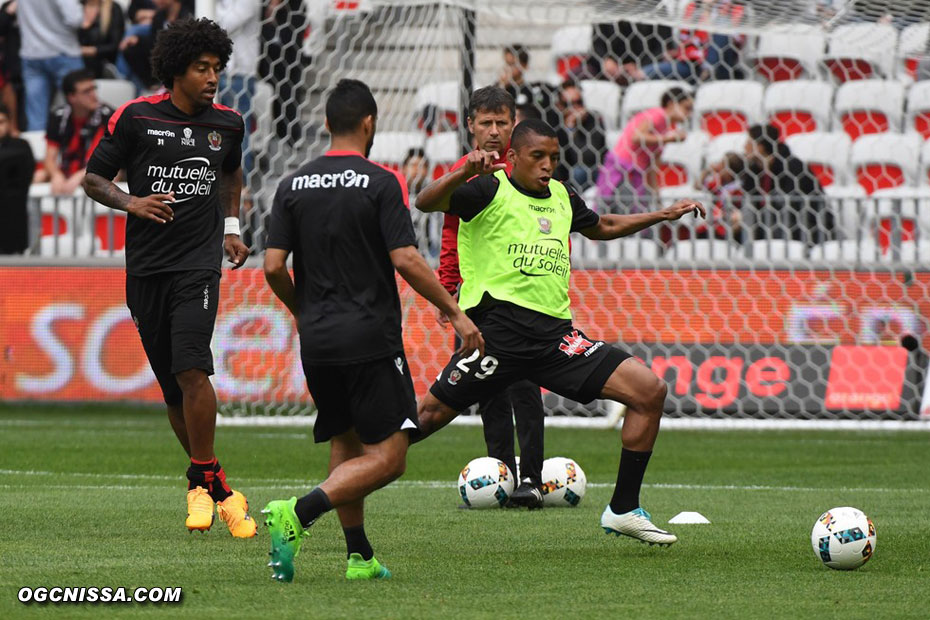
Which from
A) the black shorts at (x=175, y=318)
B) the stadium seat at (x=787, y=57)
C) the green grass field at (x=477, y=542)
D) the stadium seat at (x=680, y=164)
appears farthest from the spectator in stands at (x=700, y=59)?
the black shorts at (x=175, y=318)

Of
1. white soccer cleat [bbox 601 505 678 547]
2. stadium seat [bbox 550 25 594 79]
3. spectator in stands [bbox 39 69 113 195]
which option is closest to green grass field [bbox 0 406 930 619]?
white soccer cleat [bbox 601 505 678 547]

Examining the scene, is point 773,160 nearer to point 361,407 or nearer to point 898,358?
point 898,358

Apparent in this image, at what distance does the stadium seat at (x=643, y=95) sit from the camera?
15727 millimetres

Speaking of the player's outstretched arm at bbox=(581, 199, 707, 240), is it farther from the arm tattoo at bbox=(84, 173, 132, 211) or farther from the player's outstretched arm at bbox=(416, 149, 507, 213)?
the arm tattoo at bbox=(84, 173, 132, 211)

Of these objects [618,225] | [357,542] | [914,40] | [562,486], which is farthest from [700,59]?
[357,542]

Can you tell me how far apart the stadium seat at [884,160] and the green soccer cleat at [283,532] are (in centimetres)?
1078

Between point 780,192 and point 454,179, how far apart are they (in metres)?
8.42

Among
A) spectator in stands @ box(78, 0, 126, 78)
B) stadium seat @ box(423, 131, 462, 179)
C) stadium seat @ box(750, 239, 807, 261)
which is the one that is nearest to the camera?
stadium seat @ box(750, 239, 807, 261)

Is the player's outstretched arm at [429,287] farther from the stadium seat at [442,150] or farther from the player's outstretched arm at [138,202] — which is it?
the stadium seat at [442,150]

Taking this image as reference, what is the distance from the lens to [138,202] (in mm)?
6770

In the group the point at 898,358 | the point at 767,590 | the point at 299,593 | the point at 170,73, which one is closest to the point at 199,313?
the point at 170,73

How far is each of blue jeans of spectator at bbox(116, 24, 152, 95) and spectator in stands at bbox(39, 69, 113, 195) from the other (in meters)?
0.67

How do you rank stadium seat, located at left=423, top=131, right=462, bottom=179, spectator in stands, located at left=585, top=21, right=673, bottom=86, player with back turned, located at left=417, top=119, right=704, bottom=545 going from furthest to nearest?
spectator in stands, located at left=585, top=21, right=673, bottom=86 < stadium seat, located at left=423, top=131, right=462, bottom=179 < player with back turned, located at left=417, top=119, right=704, bottom=545

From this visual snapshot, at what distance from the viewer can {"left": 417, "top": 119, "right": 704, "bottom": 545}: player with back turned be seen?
6.59m
